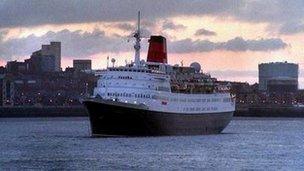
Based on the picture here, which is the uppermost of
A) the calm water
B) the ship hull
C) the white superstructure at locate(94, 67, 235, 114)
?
the white superstructure at locate(94, 67, 235, 114)

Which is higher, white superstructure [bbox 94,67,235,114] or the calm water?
white superstructure [bbox 94,67,235,114]

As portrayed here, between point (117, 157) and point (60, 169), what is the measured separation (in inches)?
464

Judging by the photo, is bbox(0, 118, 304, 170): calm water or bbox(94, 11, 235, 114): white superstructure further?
bbox(94, 11, 235, 114): white superstructure

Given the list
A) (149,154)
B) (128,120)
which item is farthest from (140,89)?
(149,154)

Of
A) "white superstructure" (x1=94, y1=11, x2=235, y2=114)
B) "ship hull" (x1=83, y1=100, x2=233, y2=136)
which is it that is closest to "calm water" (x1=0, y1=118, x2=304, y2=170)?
"ship hull" (x1=83, y1=100, x2=233, y2=136)

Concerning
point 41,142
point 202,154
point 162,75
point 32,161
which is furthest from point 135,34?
point 32,161

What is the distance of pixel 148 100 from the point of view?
11094 cm

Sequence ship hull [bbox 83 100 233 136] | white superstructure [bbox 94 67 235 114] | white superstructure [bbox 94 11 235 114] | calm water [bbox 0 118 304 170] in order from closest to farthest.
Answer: calm water [bbox 0 118 304 170]
ship hull [bbox 83 100 233 136]
white superstructure [bbox 94 67 235 114]
white superstructure [bbox 94 11 235 114]

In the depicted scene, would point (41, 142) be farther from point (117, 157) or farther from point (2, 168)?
point (2, 168)

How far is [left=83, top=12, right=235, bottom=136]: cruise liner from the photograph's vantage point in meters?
109

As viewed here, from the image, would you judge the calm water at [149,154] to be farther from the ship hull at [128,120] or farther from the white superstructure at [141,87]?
the white superstructure at [141,87]

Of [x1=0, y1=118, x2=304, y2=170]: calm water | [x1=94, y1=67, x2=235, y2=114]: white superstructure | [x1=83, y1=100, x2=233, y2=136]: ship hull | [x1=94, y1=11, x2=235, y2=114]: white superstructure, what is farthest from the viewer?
[x1=94, y1=11, x2=235, y2=114]: white superstructure

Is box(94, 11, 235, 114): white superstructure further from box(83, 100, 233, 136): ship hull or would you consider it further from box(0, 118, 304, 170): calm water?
box(0, 118, 304, 170): calm water

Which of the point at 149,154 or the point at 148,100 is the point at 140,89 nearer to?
the point at 148,100
